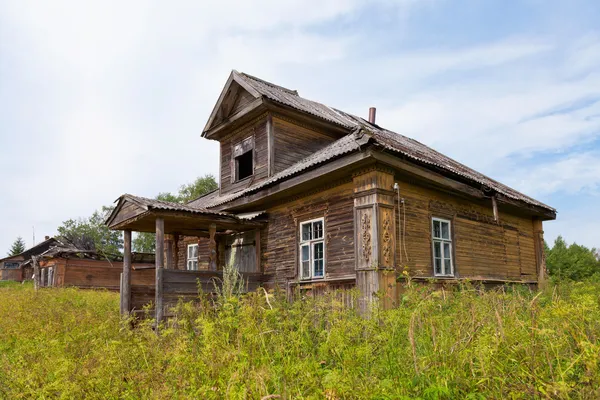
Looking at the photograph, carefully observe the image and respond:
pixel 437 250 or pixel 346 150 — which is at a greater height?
pixel 346 150

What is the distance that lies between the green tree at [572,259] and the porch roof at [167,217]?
2551 cm

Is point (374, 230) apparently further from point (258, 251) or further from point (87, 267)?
point (87, 267)

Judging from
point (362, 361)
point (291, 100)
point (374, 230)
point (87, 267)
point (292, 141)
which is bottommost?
point (362, 361)

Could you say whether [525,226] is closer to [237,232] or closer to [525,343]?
[237,232]

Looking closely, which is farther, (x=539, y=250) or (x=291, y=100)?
(x=539, y=250)

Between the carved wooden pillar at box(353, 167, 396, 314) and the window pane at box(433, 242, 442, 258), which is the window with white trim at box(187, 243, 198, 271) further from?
the window pane at box(433, 242, 442, 258)

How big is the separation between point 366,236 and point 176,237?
6.22m

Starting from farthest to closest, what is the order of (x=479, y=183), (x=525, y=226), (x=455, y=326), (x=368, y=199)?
(x=525, y=226) < (x=479, y=183) < (x=368, y=199) < (x=455, y=326)

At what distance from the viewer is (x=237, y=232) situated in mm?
12039

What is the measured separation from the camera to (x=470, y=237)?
10.9 metres

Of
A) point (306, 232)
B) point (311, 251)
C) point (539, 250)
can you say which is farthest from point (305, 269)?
point (539, 250)

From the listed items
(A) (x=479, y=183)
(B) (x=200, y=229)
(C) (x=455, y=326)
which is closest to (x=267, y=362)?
(C) (x=455, y=326)

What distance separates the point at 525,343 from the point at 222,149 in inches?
503

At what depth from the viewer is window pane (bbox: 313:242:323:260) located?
32.1ft
